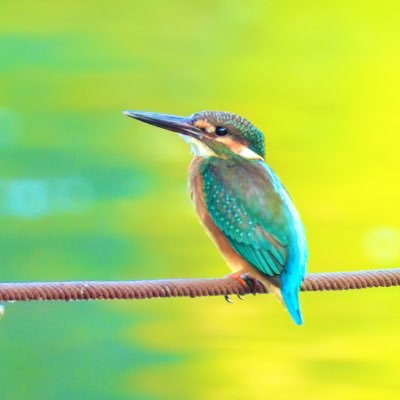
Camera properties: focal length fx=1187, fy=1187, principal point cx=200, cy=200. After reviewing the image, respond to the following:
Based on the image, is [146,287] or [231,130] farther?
[231,130]

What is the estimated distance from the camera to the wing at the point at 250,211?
293 cm

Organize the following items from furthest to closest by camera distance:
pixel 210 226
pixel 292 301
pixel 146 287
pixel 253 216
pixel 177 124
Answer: pixel 177 124 < pixel 210 226 < pixel 253 216 < pixel 292 301 < pixel 146 287

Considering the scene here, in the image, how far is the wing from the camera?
2.93 m

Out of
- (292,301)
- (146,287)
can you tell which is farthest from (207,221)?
(146,287)

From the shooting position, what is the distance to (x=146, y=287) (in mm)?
2430

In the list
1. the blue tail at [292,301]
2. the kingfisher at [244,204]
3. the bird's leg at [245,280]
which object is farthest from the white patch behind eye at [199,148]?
the blue tail at [292,301]

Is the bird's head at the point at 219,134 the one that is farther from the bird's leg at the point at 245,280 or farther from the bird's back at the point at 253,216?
the bird's leg at the point at 245,280

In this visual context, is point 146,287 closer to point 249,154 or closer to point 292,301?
point 292,301

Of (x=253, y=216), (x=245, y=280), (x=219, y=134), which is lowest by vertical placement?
(x=245, y=280)

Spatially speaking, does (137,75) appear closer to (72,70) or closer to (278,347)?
(72,70)

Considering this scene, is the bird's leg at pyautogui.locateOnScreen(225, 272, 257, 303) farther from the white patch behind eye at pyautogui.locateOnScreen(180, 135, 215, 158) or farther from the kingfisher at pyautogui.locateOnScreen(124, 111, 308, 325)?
the white patch behind eye at pyautogui.locateOnScreen(180, 135, 215, 158)

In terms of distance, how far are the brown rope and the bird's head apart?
0.63 metres

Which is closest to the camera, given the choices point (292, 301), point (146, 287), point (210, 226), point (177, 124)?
point (146, 287)

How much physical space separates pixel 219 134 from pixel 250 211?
0.32 metres
